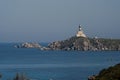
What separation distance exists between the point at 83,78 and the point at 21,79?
Answer: 33.2 meters

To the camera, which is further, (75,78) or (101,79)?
(75,78)

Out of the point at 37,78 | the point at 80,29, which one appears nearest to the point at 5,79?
the point at 37,78

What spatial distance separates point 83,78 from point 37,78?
24.9ft

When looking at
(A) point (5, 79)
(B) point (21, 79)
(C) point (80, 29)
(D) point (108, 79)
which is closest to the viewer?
(D) point (108, 79)

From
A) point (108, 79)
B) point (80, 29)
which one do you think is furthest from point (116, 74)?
point (80, 29)

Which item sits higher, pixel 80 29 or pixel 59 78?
pixel 80 29

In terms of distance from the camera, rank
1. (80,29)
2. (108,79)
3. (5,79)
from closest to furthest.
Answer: (108,79) → (5,79) → (80,29)

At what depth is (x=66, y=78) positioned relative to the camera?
75.7 meters

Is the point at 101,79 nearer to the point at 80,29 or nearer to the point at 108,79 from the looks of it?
the point at 108,79

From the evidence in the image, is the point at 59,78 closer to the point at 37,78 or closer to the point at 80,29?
the point at 37,78

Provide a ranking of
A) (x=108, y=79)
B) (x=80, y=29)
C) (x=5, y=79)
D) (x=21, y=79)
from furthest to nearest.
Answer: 1. (x=80, y=29)
2. (x=5, y=79)
3. (x=21, y=79)
4. (x=108, y=79)

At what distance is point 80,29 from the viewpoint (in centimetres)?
19812

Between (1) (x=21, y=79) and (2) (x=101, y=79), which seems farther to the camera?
(1) (x=21, y=79)

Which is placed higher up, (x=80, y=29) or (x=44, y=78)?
(x=80, y=29)
